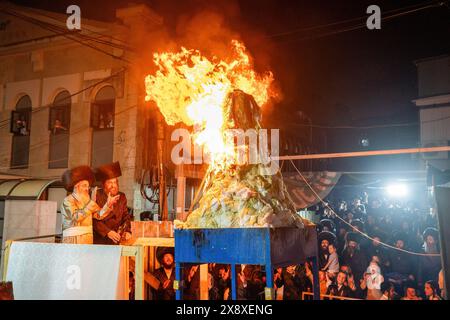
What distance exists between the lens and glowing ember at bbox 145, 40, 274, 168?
664 centimetres

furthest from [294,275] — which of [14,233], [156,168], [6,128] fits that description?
[6,128]

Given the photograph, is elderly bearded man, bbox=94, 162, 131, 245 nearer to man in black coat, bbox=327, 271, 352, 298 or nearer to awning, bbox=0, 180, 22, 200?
man in black coat, bbox=327, 271, 352, 298

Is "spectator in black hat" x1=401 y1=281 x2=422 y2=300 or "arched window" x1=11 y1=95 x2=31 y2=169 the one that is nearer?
"spectator in black hat" x1=401 y1=281 x2=422 y2=300

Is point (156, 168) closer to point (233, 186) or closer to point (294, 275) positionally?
point (294, 275)

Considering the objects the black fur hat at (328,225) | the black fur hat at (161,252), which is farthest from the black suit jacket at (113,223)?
the black fur hat at (328,225)

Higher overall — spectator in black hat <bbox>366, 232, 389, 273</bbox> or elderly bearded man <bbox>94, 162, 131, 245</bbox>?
elderly bearded man <bbox>94, 162, 131, 245</bbox>

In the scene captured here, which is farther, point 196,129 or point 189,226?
point 196,129

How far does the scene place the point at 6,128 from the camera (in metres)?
17.6

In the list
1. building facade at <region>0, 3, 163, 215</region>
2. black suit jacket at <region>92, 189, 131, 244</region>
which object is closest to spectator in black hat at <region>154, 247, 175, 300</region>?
black suit jacket at <region>92, 189, 131, 244</region>

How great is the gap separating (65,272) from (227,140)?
317 cm

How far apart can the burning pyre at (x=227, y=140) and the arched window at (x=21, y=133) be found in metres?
11.9

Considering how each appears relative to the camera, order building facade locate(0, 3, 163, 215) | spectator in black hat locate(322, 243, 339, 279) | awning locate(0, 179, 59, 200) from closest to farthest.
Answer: spectator in black hat locate(322, 243, 339, 279) < awning locate(0, 179, 59, 200) < building facade locate(0, 3, 163, 215)

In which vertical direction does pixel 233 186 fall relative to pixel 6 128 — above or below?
below
